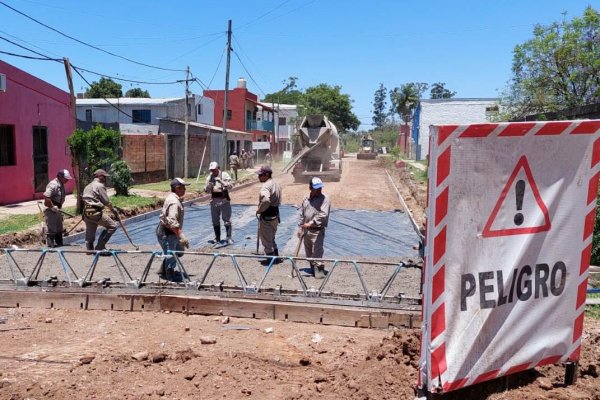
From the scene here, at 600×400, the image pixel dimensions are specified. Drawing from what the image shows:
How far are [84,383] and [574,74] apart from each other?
50.3ft

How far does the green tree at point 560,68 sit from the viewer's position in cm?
1445

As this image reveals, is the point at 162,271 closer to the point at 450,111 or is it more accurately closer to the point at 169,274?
the point at 169,274

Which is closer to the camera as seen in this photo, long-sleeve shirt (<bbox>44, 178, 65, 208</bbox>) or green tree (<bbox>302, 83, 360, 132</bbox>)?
long-sleeve shirt (<bbox>44, 178, 65, 208</bbox>)

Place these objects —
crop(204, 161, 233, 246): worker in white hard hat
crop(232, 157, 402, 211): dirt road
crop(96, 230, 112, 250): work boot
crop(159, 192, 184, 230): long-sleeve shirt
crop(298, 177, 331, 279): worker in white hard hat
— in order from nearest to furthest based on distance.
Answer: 1. crop(159, 192, 184, 230): long-sleeve shirt
2. crop(298, 177, 331, 279): worker in white hard hat
3. crop(96, 230, 112, 250): work boot
4. crop(204, 161, 233, 246): worker in white hard hat
5. crop(232, 157, 402, 211): dirt road

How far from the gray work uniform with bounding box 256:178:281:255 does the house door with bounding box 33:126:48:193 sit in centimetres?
1097

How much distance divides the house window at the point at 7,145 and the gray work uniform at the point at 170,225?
9950mm

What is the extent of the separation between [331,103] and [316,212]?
191 ft

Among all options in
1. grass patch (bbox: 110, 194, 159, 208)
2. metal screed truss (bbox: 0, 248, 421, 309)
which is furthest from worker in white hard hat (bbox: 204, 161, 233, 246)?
grass patch (bbox: 110, 194, 159, 208)

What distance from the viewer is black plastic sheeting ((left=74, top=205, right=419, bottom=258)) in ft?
33.0

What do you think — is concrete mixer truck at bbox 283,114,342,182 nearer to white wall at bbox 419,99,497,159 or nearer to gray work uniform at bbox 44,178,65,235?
gray work uniform at bbox 44,178,65,235

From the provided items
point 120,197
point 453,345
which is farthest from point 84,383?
point 120,197

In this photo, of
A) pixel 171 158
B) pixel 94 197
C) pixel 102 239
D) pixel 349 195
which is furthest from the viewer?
pixel 171 158

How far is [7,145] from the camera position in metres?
14.8

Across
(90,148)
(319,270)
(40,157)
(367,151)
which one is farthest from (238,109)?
(319,270)
